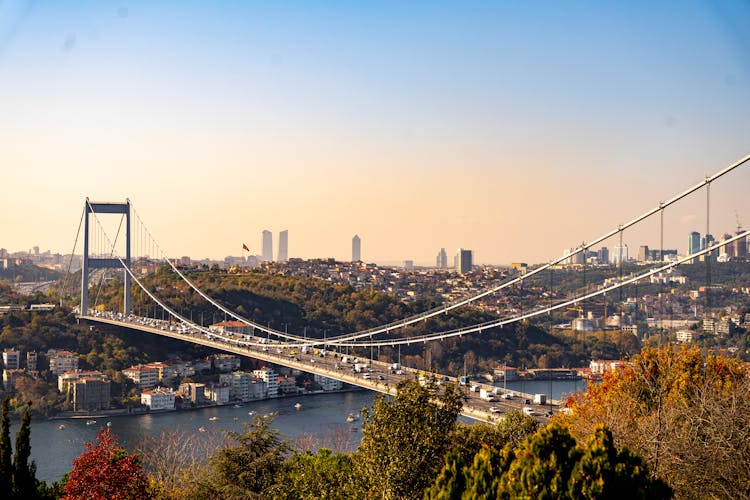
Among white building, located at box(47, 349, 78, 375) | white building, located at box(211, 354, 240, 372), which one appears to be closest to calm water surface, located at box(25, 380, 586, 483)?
white building, located at box(211, 354, 240, 372)

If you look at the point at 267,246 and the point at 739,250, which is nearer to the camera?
the point at 739,250

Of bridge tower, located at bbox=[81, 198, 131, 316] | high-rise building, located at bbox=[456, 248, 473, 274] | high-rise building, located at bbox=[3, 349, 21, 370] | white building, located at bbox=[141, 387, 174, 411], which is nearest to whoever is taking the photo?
white building, located at bbox=[141, 387, 174, 411]

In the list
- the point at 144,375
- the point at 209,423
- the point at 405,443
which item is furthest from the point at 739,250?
the point at 405,443

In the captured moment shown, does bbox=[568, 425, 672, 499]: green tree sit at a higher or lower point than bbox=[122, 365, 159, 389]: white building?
higher

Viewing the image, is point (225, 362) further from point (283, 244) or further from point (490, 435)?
point (283, 244)

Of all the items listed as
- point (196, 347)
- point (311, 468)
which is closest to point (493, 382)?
point (196, 347)

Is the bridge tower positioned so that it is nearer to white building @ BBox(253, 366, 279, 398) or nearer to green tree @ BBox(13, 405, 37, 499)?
white building @ BBox(253, 366, 279, 398)

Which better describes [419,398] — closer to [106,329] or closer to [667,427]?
[667,427]
